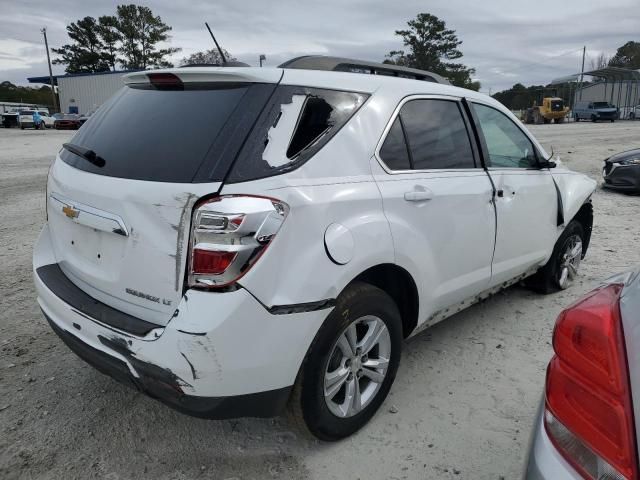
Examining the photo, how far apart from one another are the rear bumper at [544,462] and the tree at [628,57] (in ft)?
311

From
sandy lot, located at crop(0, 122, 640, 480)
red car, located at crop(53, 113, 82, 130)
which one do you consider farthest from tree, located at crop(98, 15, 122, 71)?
Answer: sandy lot, located at crop(0, 122, 640, 480)

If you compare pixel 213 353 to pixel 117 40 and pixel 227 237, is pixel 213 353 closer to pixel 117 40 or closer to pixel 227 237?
pixel 227 237

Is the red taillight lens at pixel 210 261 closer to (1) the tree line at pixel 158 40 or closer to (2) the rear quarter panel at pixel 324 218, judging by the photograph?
(2) the rear quarter panel at pixel 324 218

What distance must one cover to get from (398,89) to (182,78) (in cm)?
112

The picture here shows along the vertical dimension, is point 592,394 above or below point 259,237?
below

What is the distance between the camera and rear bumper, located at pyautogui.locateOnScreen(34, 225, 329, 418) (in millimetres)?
1936

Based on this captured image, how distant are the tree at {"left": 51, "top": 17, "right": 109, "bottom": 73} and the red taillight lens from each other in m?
69.0

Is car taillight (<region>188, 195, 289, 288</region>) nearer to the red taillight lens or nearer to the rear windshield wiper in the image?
the red taillight lens

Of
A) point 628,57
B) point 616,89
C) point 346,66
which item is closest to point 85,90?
point 616,89

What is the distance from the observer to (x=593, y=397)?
1262 millimetres

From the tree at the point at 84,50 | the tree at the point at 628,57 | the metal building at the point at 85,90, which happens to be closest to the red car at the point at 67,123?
the metal building at the point at 85,90

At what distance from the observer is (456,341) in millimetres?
3645

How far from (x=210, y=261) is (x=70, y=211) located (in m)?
0.91

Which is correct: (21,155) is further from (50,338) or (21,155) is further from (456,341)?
(456,341)
